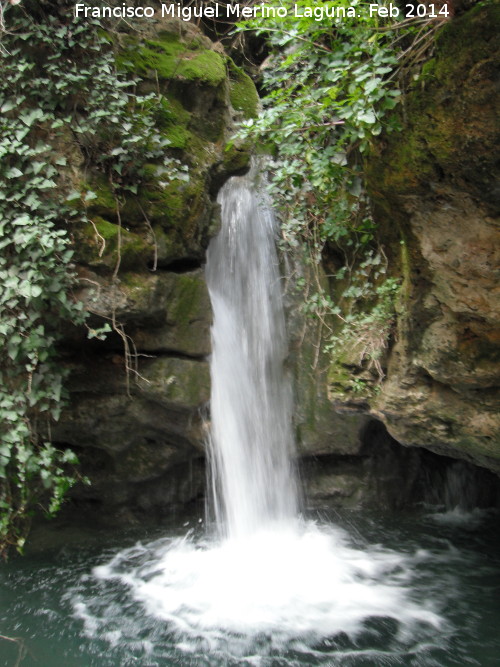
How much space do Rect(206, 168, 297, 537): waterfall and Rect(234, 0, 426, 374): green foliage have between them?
0.59 metres

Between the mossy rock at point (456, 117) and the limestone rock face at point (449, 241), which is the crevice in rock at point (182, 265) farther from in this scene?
the mossy rock at point (456, 117)

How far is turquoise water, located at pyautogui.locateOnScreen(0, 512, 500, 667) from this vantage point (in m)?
3.71

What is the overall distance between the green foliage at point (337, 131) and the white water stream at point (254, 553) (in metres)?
0.78

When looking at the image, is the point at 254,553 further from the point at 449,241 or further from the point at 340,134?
the point at 340,134

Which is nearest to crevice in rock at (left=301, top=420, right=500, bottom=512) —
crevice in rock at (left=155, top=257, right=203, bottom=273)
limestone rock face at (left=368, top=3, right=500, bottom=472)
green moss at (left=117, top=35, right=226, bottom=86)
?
limestone rock face at (left=368, top=3, right=500, bottom=472)

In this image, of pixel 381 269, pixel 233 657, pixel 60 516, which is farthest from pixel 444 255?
pixel 60 516

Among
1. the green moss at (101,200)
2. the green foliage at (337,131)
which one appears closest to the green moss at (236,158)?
the green foliage at (337,131)

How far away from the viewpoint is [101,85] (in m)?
4.58

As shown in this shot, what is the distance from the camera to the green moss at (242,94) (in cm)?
653

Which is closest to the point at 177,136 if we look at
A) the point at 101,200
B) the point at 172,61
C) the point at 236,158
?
the point at 236,158

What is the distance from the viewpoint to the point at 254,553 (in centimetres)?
534

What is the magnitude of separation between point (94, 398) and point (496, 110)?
4081 millimetres

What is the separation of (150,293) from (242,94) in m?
3.31

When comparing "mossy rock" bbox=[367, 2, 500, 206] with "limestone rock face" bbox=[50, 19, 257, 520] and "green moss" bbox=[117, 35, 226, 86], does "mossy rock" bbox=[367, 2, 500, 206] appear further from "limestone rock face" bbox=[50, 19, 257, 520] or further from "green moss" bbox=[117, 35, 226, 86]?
"green moss" bbox=[117, 35, 226, 86]
